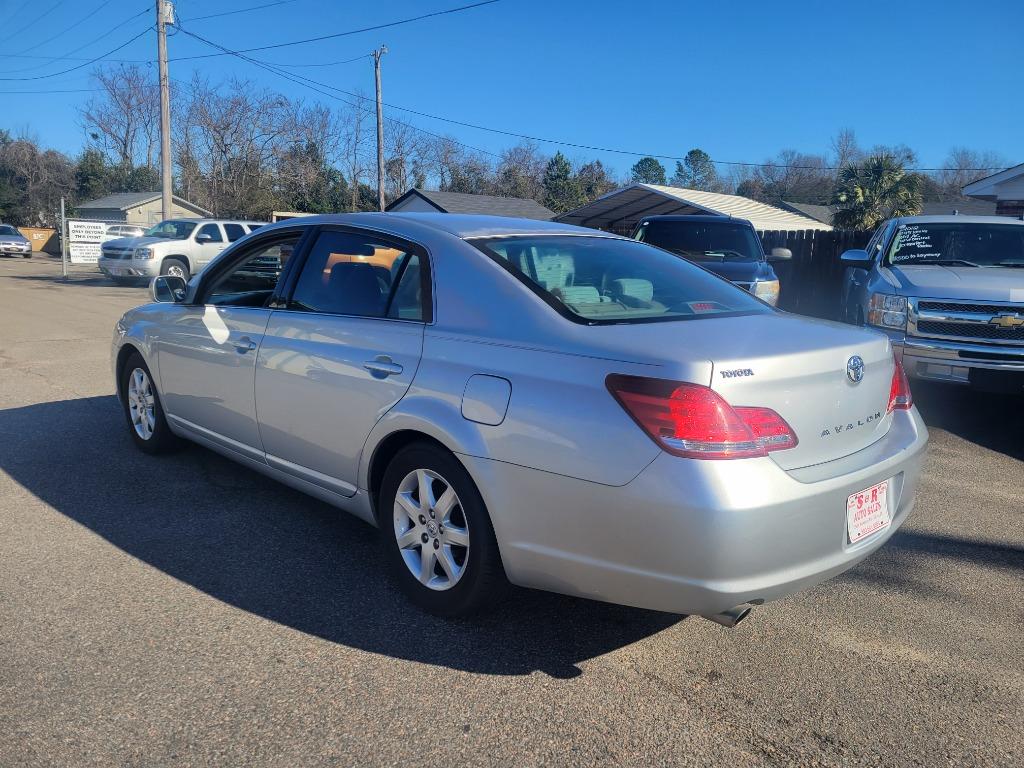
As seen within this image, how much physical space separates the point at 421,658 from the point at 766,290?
7.58 meters

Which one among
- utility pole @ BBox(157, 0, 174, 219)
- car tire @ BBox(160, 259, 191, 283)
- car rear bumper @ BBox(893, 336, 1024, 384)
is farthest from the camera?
utility pole @ BBox(157, 0, 174, 219)

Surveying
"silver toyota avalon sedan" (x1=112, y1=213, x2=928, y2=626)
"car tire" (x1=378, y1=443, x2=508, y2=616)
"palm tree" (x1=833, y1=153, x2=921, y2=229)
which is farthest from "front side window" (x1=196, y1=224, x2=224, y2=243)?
"palm tree" (x1=833, y1=153, x2=921, y2=229)

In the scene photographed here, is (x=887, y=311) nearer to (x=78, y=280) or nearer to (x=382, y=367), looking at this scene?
(x=382, y=367)

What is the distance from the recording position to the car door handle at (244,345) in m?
4.26

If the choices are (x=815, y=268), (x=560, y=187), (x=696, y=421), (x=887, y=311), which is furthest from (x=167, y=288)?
(x=560, y=187)

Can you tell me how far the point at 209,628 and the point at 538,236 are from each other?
2.15m

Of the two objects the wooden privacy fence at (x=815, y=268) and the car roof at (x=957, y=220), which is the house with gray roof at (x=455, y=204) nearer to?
the wooden privacy fence at (x=815, y=268)

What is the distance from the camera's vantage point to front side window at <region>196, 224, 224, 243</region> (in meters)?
21.0

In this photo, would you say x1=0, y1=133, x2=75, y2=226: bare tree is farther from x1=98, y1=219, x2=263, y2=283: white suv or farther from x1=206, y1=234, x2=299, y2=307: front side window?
x1=206, y1=234, x2=299, y2=307: front side window

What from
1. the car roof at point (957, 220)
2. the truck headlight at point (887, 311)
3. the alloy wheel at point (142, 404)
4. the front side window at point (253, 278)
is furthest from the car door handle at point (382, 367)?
the car roof at point (957, 220)

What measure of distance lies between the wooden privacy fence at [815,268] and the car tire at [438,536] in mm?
14238

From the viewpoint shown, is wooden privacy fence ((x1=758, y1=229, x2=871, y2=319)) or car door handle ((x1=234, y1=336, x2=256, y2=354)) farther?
wooden privacy fence ((x1=758, y1=229, x2=871, y2=319))

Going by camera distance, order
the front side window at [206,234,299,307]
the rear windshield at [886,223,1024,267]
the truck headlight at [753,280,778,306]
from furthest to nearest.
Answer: the truck headlight at [753,280,778,306] < the rear windshield at [886,223,1024,267] < the front side window at [206,234,299,307]

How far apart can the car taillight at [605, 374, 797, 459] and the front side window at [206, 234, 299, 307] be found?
2.54 meters
